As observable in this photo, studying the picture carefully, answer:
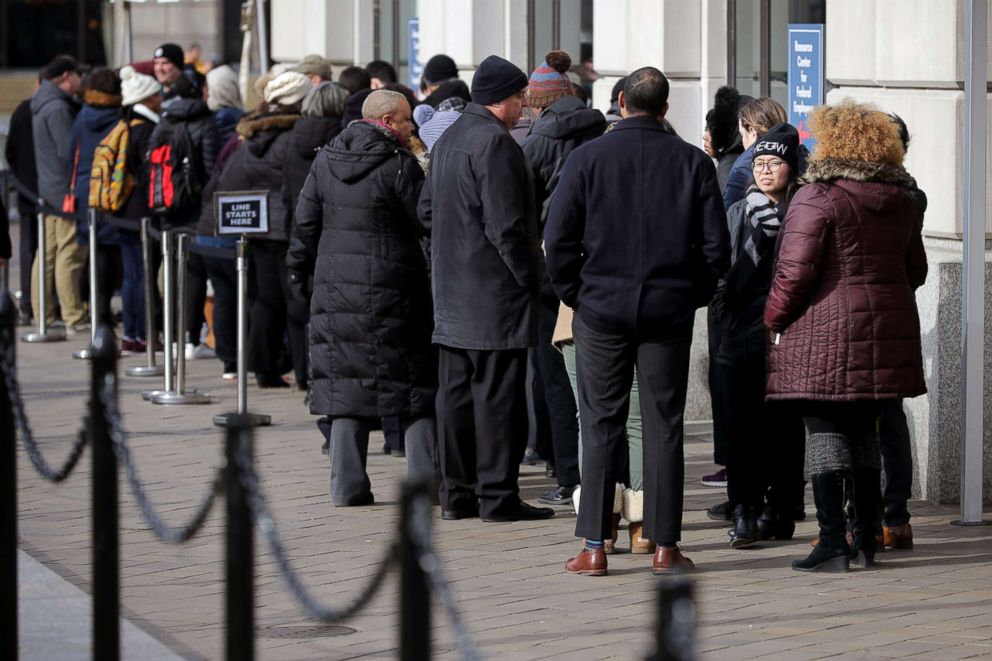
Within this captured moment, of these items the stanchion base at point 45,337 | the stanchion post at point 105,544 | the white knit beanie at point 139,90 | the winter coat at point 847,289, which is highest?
the white knit beanie at point 139,90

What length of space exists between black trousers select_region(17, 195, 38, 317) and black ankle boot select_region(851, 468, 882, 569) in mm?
→ 10131

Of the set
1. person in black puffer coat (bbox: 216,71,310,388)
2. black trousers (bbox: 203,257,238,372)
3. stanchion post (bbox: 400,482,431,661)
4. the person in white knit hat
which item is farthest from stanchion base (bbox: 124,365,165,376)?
stanchion post (bbox: 400,482,431,661)

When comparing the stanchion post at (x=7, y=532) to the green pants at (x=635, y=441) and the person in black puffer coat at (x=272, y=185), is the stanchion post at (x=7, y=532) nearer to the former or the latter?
the green pants at (x=635, y=441)

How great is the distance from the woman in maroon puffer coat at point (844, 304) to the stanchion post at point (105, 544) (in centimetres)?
287

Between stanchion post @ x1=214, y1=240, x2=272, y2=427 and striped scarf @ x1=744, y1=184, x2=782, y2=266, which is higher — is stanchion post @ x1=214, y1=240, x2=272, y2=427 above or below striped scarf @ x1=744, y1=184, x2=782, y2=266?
below

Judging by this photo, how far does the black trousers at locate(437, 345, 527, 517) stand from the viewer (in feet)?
27.2

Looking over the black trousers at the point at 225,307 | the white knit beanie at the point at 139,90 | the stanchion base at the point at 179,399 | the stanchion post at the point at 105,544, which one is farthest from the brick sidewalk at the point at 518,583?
the white knit beanie at the point at 139,90

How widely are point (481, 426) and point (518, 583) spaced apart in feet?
4.39

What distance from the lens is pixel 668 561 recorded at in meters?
7.23

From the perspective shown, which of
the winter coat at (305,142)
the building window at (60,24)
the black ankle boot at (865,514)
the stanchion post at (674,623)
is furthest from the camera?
the building window at (60,24)

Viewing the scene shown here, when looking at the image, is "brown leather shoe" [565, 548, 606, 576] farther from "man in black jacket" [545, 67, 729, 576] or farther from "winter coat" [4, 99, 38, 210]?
"winter coat" [4, 99, 38, 210]

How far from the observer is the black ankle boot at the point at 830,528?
23.5 feet

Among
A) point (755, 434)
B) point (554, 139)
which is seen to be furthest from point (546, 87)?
point (755, 434)

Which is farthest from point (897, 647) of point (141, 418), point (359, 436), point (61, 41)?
point (61, 41)
